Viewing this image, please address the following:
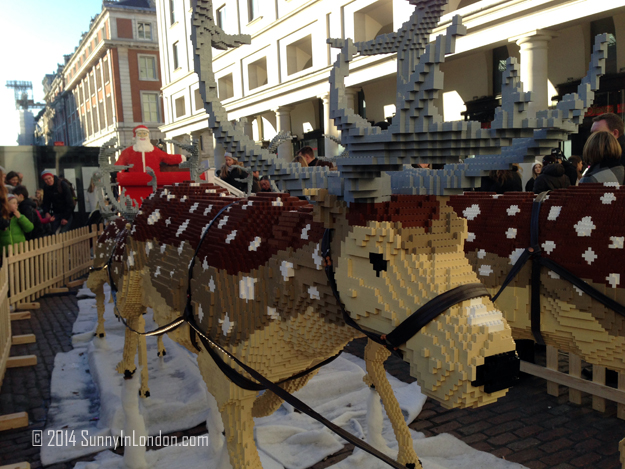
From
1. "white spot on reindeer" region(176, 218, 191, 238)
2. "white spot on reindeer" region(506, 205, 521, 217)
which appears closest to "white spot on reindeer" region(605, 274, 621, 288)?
"white spot on reindeer" region(506, 205, 521, 217)

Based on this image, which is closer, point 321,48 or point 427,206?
point 427,206

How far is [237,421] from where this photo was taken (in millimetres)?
2330

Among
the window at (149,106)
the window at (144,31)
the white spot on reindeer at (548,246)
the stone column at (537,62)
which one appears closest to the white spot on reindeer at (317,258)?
the white spot on reindeer at (548,246)

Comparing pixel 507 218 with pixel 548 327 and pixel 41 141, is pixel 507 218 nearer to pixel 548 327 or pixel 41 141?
pixel 548 327

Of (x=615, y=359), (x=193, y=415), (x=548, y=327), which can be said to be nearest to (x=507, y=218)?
(x=548, y=327)

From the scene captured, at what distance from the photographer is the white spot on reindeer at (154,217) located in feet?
10.4

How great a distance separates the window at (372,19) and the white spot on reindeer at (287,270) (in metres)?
13.8

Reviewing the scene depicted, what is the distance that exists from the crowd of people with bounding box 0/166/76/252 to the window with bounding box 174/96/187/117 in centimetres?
1803

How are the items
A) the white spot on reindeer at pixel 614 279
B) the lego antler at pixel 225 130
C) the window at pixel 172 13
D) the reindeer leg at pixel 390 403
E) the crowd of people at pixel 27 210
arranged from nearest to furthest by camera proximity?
the lego antler at pixel 225 130 → the white spot on reindeer at pixel 614 279 → the reindeer leg at pixel 390 403 → the crowd of people at pixel 27 210 → the window at pixel 172 13

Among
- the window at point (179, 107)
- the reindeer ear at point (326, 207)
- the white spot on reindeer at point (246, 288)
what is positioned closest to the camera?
the reindeer ear at point (326, 207)

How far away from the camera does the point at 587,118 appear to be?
10312 mm

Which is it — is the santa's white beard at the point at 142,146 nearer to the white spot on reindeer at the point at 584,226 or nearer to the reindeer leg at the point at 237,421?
the reindeer leg at the point at 237,421

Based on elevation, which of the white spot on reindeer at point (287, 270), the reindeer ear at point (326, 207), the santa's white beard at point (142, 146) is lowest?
the white spot on reindeer at point (287, 270)

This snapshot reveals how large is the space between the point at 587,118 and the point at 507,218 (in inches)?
352
